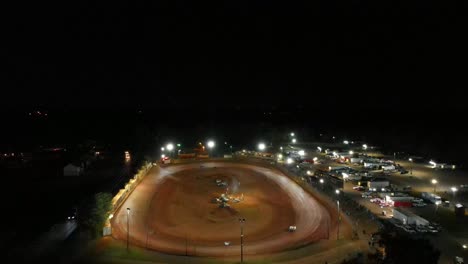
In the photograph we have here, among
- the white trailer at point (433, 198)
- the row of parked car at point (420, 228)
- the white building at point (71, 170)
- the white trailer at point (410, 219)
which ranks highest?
the white building at point (71, 170)

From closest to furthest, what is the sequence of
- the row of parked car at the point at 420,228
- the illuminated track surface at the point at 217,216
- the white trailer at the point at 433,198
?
the illuminated track surface at the point at 217,216 < the row of parked car at the point at 420,228 < the white trailer at the point at 433,198

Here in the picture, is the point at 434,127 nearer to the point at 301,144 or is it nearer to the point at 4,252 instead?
the point at 301,144

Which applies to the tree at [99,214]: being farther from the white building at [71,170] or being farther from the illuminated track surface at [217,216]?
the white building at [71,170]

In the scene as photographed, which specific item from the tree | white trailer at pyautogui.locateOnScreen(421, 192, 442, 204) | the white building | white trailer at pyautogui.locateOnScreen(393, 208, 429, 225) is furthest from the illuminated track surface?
white trailer at pyautogui.locateOnScreen(421, 192, 442, 204)

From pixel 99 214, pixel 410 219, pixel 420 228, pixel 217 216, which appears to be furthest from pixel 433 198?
pixel 99 214

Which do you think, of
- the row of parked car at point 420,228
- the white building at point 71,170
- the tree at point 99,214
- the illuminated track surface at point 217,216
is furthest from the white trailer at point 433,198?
the white building at point 71,170

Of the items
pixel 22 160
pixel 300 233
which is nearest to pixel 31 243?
pixel 300 233

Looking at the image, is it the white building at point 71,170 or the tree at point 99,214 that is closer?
the tree at point 99,214
